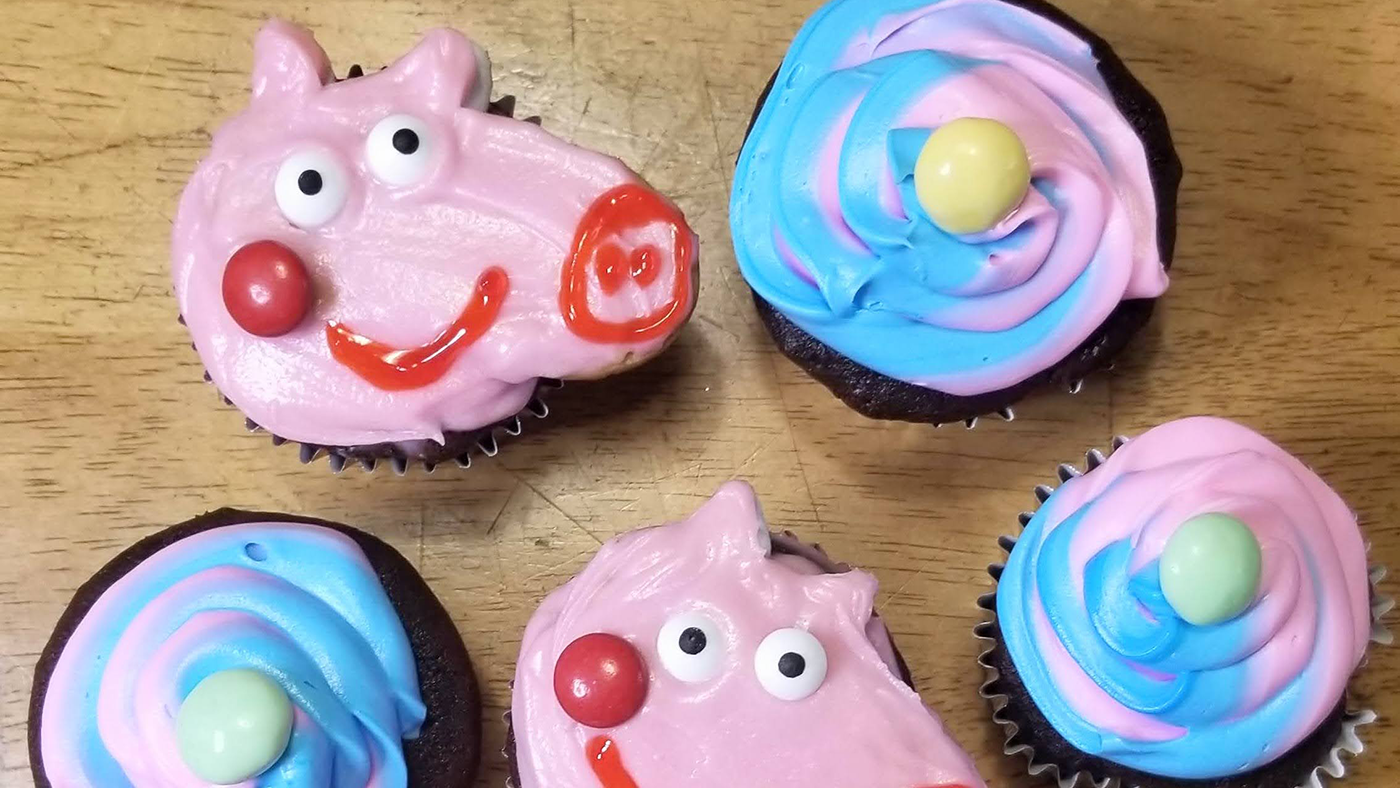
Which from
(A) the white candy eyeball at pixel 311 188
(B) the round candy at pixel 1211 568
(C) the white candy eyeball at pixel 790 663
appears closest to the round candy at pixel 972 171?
(B) the round candy at pixel 1211 568

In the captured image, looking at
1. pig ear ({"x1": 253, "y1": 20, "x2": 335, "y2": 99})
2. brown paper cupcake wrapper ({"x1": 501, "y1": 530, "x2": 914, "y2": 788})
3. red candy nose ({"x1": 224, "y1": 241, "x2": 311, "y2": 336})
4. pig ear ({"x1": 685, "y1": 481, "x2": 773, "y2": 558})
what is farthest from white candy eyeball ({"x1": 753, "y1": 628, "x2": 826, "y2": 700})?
pig ear ({"x1": 253, "y1": 20, "x2": 335, "y2": 99})

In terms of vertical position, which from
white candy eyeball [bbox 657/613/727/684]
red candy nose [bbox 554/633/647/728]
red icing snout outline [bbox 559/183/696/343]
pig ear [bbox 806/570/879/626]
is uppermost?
red icing snout outline [bbox 559/183/696/343]

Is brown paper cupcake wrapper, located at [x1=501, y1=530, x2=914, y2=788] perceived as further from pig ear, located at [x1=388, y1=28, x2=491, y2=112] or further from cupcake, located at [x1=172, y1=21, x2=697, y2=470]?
pig ear, located at [x1=388, y1=28, x2=491, y2=112]

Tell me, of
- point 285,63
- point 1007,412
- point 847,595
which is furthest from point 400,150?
point 1007,412

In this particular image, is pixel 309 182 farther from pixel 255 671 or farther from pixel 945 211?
pixel 945 211

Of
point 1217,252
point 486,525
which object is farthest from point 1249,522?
point 486,525

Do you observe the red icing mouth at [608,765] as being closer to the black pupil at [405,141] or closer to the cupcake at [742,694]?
the cupcake at [742,694]

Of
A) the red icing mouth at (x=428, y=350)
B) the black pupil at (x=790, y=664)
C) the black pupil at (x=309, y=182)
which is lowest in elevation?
the black pupil at (x=790, y=664)
